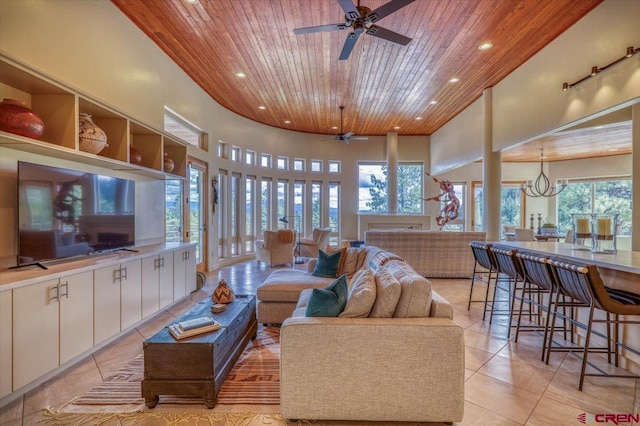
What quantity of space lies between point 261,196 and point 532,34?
694 cm

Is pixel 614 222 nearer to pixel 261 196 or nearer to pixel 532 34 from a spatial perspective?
pixel 532 34

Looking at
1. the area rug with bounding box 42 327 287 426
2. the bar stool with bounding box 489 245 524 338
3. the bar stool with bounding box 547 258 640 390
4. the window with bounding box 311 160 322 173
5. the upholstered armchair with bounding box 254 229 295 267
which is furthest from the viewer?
the window with bounding box 311 160 322 173

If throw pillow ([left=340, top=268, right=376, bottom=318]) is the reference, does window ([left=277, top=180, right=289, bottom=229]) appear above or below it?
above

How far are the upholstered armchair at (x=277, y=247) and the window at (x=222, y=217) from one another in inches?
39.7

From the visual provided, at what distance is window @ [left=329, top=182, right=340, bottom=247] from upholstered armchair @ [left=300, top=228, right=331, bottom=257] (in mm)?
2644

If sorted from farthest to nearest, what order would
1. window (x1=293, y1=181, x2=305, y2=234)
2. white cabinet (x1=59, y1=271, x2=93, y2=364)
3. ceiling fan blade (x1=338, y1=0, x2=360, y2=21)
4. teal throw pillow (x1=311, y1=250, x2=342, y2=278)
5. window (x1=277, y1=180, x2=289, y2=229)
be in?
1. window (x1=293, y1=181, x2=305, y2=234)
2. window (x1=277, y1=180, x2=289, y2=229)
3. teal throw pillow (x1=311, y1=250, x2=342, y2=278)
4. ceiling fan blade (x1=338, y1=0, x2=360, y2=21)
5. white cabinet (x1=59, y1=271, x2=93, y2=364)

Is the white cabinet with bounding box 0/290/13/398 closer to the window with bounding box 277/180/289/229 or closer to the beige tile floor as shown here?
the beige tile floor

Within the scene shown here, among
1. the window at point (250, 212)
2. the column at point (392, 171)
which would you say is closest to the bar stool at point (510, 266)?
the column at point (392, 171)

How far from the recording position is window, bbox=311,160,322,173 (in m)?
10.3

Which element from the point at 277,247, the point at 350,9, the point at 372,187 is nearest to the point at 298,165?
the point at 372,187

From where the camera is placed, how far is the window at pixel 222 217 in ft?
23.9

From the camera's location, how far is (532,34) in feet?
13.9

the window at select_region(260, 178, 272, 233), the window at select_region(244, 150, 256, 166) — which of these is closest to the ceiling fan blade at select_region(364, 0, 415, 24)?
the window at select_region(244, 150, 256, 166)

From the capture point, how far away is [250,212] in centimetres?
861
